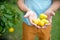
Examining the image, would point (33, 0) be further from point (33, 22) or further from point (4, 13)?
point (4, 13)

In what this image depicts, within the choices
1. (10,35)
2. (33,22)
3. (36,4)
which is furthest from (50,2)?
(10,35)

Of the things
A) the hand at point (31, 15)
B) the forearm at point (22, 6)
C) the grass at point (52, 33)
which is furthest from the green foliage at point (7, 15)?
the grass at point (52, 33)

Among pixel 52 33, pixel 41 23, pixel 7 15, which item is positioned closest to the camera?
pixel 41 23

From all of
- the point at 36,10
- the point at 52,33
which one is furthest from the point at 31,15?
the point at 52,33

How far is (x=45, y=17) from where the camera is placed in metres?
2.14

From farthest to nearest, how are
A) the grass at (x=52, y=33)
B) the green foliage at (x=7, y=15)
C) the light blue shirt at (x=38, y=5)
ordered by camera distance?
the grass at (x=52, y=33) → the green foliage at (x=7, y=15) → the light blue shirt at (x=38, y=5)

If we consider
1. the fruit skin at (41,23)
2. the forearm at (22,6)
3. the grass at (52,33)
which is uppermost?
the forearm at (22,6)

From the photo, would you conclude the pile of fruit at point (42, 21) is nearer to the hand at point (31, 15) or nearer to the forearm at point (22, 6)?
the hand at point (31, 15)

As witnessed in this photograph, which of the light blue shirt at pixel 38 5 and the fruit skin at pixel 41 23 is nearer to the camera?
the fruit skin at pixel 41 23

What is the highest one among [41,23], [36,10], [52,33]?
[36,10]

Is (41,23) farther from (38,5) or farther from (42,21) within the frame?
(38,5)

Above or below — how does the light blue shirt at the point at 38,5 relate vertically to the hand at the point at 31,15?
above

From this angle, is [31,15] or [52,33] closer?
[31,15]

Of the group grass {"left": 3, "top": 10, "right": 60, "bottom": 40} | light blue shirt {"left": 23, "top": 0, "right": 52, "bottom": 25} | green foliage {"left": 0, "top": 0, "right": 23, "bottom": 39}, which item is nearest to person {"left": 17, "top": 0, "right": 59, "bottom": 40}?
light blue shirt {"left": 23, "top": 0, "right": 52, "bottom": 25}
